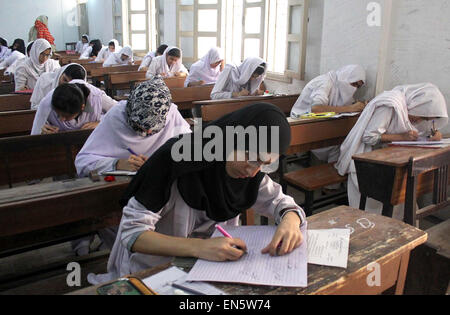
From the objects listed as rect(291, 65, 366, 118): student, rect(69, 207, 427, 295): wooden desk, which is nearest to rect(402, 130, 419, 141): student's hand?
rect(291, 65, 366, 118): student

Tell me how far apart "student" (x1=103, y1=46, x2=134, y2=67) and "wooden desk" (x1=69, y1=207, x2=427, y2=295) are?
29.0ft

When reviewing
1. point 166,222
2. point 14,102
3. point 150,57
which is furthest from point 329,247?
point 150,57

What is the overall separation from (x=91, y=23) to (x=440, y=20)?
14.2m

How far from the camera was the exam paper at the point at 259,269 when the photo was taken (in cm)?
102

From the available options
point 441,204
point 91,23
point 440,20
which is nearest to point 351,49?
point 440,20

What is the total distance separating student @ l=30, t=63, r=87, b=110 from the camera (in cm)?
360

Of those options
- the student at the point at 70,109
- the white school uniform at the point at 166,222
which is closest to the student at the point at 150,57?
the student at the point at 70,109

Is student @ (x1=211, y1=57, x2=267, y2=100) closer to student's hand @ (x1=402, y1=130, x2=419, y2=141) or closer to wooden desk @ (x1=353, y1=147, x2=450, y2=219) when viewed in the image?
student's hand @ (x1=402, y1=130, x2=419, y2=141)

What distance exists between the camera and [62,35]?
16453mm

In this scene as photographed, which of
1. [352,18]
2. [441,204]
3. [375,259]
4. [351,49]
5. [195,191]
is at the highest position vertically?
[352,18]

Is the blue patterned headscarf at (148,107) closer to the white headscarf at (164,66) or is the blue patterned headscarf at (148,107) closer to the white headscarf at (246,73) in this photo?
the white headscarf at (246,73)

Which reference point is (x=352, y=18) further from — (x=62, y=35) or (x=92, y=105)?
(x=62, y=35)

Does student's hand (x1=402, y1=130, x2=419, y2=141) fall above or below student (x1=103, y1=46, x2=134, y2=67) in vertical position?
below

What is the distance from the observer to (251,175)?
50.7 inches
